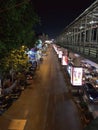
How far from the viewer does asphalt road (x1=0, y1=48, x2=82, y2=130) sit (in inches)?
870

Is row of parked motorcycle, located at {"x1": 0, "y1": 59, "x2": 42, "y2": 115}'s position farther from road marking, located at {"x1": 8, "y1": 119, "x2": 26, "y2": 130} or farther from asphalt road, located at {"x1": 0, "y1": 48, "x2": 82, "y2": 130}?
road marking, located at {"x1": 8, "y1": 119, "x2": 26, "y2": 130}

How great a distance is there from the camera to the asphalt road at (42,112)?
72.5 feet

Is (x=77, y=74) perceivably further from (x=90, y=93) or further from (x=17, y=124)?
(x=17, y=124)

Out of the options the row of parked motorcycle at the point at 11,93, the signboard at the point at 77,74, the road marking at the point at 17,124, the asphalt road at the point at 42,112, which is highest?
the signboard at the point at 77,74

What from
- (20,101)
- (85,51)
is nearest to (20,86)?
(20,101)

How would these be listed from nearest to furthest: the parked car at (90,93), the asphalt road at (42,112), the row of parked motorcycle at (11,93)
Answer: the asphalt road at (42,112)
the row of parked motorcycle at (11,93)
the parked car at (90,93)

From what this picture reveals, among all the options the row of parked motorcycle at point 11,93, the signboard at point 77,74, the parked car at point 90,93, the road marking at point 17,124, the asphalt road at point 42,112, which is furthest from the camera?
the signboard at point 77,74

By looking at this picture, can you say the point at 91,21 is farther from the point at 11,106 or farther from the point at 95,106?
the point at 11,106

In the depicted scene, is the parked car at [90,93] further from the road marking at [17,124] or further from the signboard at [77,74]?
the road marking at [17,124]

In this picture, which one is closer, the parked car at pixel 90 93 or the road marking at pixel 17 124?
the road marking at pixel 17 124

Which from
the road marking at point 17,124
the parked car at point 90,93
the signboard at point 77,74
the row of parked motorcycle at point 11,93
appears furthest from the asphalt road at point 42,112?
the signboard at point 77,74

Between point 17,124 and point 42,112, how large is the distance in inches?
163

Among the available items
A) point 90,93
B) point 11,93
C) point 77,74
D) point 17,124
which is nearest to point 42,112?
point 17,124

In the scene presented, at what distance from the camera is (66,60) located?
4725 cm
